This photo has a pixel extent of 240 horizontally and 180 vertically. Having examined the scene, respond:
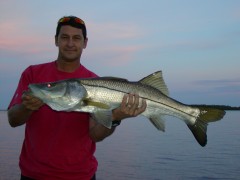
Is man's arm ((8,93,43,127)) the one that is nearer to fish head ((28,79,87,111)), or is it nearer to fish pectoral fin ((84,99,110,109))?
fish head ((28,79,87,111))

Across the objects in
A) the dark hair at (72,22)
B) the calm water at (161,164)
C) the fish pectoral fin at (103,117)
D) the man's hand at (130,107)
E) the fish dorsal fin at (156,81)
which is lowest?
the calm water at (161,164)

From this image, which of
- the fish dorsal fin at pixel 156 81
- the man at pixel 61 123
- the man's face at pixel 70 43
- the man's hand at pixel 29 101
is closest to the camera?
the man's hand at pixel 29 101

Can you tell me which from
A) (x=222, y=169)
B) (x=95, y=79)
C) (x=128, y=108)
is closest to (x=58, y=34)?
(x=95, y=79)

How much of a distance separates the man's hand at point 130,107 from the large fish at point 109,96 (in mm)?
80

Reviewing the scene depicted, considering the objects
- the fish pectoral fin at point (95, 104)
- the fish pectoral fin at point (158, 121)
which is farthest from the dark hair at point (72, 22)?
the fish pectoral fin at point (158, 121)

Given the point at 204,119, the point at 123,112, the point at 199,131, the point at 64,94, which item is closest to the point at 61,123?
the point at 64,94

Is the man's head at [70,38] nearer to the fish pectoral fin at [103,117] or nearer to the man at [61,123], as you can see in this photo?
the man at [61,123]

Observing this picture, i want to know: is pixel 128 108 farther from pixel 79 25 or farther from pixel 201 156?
pixel 201 156

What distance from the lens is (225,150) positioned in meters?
39.1

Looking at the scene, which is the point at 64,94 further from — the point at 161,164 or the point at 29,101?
the point at 161,164

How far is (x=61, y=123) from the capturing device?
5605 millimetres

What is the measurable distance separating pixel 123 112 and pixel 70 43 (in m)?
1.46

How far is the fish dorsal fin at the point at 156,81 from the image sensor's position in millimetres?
6105

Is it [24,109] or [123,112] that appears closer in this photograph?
[24,109]
